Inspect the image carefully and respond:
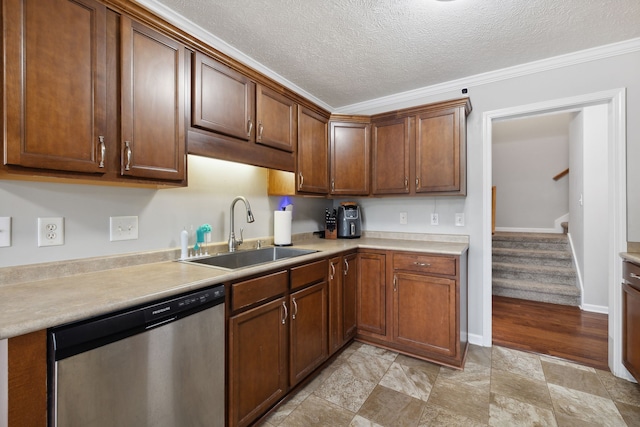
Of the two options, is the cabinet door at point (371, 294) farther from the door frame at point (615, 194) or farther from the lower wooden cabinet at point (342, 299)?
the door frame at point (615, 194)

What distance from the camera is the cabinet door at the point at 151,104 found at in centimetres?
134

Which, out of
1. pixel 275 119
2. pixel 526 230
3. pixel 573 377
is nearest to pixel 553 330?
pixel 573 377

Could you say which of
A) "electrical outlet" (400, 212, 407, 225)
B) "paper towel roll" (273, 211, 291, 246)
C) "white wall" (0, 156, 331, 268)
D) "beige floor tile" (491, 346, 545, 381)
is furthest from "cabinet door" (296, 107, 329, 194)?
"beige floor tile" (491, 346, 545, 381)

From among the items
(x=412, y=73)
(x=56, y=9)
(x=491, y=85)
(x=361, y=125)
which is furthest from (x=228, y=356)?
(x=491, y=85)

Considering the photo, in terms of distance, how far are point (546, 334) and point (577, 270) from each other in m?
1.52

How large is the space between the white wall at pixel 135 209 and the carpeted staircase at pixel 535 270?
11.2 feet

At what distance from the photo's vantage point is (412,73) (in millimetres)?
2520

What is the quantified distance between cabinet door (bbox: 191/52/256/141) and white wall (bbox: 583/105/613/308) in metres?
3.88

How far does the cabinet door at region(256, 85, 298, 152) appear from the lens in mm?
2031

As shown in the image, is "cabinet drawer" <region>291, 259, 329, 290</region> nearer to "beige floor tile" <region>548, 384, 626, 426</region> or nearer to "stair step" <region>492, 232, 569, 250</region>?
"beige floor tile" <region>548, 384, 626, 426</region>

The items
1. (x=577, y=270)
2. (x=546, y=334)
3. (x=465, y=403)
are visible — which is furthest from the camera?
(x=577, y=270)

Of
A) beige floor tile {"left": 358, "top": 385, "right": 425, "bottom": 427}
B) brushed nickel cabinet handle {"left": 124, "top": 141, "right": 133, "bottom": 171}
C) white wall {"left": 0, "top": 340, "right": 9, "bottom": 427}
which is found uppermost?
brushed nickel cabinet handle {"left": 124, "top": 141, "right": 133, "bottom": 171}

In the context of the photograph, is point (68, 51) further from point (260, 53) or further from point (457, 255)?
point (457, 255)

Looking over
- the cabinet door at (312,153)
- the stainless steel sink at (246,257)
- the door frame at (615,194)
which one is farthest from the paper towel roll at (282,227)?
the door frame at (615,194)
